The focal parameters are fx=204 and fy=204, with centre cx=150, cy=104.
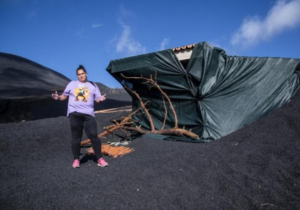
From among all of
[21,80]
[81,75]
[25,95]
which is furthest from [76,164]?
[21,80]

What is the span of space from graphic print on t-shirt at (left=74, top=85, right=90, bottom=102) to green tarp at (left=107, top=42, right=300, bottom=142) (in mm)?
2535

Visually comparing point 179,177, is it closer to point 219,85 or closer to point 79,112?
point 79,112

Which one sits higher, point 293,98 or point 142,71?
point 142,71

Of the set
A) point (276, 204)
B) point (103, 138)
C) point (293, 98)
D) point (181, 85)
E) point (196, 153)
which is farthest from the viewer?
point (103, 138)

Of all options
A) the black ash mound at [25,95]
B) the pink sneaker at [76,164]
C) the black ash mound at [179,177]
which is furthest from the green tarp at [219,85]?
the black ash mound at [25,95]

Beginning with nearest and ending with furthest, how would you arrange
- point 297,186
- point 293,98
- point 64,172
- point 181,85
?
point 297,186 → point 64,172 → point 293,98 → point 181,85

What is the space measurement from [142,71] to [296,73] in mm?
3816

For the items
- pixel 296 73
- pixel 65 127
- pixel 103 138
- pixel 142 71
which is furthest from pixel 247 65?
pixel 65 127

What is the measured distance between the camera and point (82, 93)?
3.18m

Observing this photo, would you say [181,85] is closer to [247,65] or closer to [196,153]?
[247,65]

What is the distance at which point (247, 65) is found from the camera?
496cm

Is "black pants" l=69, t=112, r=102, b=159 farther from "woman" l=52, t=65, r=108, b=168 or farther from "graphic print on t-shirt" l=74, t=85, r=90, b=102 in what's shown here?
"graphic print on t-shirt" l=74, t=85, r=90, b=102

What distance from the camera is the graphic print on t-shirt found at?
3.14 m

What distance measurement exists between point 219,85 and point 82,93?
3.35 metres
